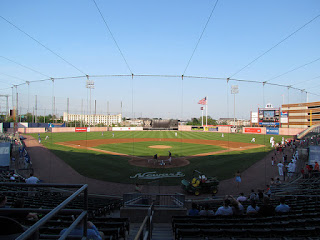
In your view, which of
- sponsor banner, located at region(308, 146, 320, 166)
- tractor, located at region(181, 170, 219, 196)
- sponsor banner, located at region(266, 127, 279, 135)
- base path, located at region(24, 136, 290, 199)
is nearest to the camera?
tractor, located at region(181, 170, 219, 196)

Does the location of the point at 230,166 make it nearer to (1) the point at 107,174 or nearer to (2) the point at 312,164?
(2) the point at 312,164

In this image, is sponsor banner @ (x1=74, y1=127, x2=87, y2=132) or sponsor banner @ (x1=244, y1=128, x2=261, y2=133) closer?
sponsor banner @ (x1=244, y1=128, x2=261, y2=133)

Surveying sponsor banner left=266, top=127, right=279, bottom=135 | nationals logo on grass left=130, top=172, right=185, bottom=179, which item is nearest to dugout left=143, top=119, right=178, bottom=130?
sponsor banner left=266, top=127, right=279, bottom=135

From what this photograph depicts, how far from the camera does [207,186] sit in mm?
13711

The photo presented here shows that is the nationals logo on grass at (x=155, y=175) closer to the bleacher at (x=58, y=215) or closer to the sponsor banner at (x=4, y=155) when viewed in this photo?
the bleacher at (x=58, y=215)

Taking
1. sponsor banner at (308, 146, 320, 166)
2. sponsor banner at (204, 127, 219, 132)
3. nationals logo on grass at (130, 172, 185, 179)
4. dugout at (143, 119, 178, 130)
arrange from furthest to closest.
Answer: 1. dugout at (143, 119, 178, 130)
2. sponsor banner at (204, 127, 219, 132)
3. nationals logo on grass at (130, 172, 185, 179)
4. sponsor banner at (308, 146, 320, 166)

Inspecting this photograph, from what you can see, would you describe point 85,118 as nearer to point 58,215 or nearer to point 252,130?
point 252,130

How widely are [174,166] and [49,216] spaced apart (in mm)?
20412

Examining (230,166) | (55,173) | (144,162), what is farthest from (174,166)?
(55,173)

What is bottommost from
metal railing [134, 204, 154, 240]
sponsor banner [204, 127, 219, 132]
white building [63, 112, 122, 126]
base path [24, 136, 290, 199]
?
base path [24, 136, 290, 199]

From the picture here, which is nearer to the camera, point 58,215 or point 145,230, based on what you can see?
point 58,215

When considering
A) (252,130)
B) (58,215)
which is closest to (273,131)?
(252,130)

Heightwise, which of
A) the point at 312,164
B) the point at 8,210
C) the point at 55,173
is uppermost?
the point at 8,210

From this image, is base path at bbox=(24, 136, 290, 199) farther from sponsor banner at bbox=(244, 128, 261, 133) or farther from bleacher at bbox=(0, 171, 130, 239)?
sponsor banner at bbox=(244, 128, 261, 133)
